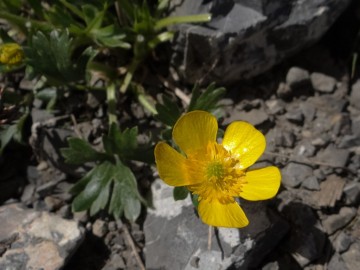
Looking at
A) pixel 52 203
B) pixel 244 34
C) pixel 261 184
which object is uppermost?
pixel 244 34

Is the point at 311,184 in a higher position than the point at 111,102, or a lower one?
lower

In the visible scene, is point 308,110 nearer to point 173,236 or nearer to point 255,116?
point 255,116

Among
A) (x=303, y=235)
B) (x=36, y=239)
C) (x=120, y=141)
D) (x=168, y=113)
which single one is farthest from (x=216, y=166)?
(x=36, y=239)

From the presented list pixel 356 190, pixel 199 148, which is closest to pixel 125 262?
pixel 199 148

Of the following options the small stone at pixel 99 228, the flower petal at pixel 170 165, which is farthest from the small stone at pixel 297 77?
the small stone at pixel 99 228

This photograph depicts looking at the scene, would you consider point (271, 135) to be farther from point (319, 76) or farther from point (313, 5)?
point (313, 5)

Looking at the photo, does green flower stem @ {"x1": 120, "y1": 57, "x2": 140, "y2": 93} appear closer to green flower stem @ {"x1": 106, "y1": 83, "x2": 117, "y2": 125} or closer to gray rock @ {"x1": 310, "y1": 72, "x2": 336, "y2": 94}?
green flower stem @ {"x1": 106, "y1": 83, "x2": 117, "y2": 125}

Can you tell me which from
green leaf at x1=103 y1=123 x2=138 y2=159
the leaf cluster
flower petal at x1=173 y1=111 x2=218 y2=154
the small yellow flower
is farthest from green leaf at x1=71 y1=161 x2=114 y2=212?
the small yellow flower
